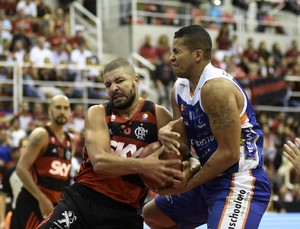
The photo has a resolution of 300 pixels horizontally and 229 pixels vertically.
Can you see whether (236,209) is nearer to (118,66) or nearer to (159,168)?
(159,168)

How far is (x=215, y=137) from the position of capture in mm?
5637

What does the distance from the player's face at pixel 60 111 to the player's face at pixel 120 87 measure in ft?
7.14

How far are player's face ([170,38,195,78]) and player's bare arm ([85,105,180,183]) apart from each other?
2.24 feet

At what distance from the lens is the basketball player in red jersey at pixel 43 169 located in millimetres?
7555

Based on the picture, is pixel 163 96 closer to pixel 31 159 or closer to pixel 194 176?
pixel 31 159

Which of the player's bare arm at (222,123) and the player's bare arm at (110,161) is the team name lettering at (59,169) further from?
the player's bare arm at (222,123)

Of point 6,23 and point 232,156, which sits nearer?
point 232,156

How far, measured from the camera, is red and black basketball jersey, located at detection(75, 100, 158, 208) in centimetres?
588

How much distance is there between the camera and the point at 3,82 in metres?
15.2

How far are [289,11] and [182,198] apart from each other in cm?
1740

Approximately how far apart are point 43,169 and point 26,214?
50cm

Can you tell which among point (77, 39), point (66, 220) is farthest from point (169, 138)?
point (77, 39)

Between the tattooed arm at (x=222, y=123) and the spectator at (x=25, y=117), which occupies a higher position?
the tattooed arm at (x=222, y=123)

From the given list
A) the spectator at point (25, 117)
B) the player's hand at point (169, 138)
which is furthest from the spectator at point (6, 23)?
the player's hand at point (169, 138)
